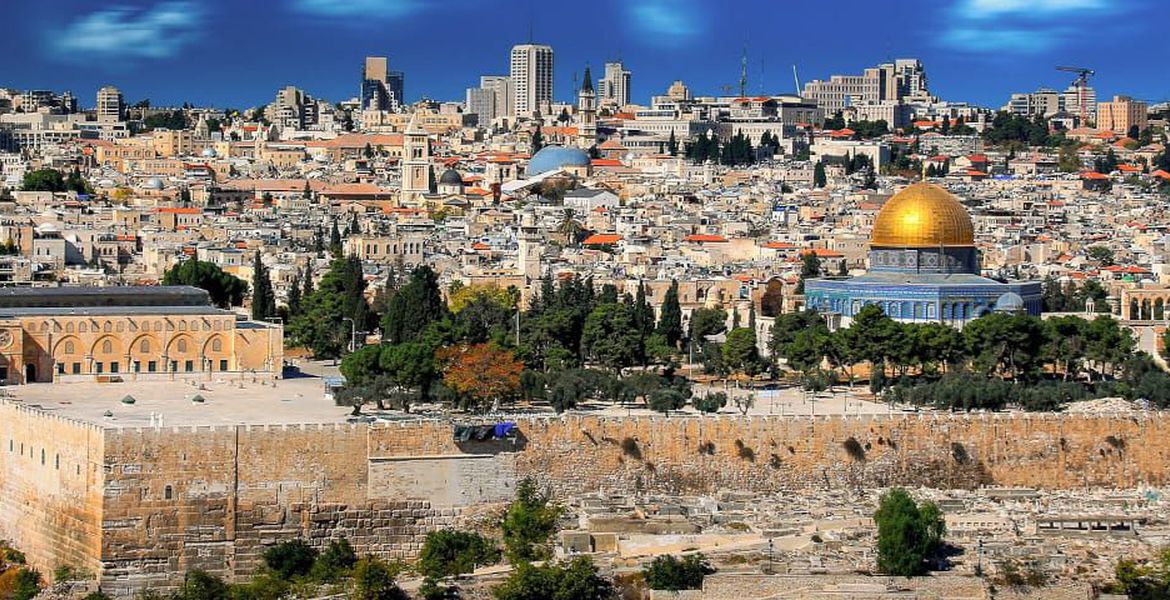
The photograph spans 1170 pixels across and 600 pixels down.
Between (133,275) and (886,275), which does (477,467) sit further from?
(133,275)

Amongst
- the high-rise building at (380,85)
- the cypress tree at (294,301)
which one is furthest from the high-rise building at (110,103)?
the cypress tree at (294,301)

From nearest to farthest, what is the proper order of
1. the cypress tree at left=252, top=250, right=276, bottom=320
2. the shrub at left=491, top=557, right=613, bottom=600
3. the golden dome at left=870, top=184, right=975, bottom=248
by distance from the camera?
the shrub at left=491, top=557, right=613, bottom=600
the golden dome at left=870, top=184, right=975, bottom=248
the cypress tree at left=252, top=250, right=276, bottom=320

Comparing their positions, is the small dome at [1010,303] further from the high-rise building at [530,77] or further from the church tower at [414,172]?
the high-rise building at [530,77]

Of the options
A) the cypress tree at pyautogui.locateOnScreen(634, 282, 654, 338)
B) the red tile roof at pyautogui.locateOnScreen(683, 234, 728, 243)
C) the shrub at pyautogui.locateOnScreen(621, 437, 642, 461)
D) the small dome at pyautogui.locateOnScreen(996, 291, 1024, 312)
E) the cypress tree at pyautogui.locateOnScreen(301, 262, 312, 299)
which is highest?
the red tile roof at pyautogui.locateOnScreen(683, 234, 728, 243)

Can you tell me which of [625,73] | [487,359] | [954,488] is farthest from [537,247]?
[625,73]

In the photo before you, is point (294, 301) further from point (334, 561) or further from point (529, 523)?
point (334, 561)

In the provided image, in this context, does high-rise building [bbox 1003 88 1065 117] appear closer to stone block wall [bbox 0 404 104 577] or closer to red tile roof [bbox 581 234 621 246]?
red tile roof [bbox 581 234 621 246]

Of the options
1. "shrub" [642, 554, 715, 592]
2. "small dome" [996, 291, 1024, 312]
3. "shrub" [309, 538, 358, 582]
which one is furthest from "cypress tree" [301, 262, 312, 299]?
"shrub" [642, 554, 715, 592]
